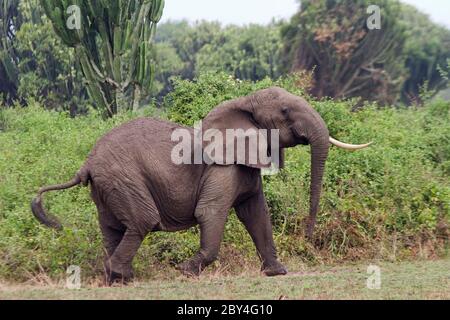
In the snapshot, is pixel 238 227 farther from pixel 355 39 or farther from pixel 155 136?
pixel 355 39

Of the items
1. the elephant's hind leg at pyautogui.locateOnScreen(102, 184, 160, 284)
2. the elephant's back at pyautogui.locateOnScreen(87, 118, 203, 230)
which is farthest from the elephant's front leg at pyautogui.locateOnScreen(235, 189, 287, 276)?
the elephant's hind leg at pyautogui.locateOnScreen(102, 184, 160, 284)

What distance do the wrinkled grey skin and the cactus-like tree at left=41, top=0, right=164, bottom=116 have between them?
333 inches

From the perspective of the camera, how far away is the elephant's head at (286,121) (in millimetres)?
8992

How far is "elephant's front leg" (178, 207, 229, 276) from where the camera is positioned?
8742mm

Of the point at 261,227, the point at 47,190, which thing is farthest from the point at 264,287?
the point at 47,190

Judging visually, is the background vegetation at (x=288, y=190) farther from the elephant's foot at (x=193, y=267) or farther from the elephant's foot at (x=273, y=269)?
the elephant's foot at (x=193, y=267)

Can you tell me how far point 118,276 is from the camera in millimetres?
8859

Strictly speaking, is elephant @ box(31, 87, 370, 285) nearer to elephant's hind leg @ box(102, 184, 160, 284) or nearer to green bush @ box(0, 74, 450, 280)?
elephant's hind leg @ box(102, 184, 160, 284)

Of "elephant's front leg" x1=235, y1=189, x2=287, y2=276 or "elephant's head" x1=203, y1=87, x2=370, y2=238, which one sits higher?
"elephant's head" x1=203, y1=87, x2=370, y2=238

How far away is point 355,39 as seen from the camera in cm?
3519

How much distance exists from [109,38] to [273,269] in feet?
30.4

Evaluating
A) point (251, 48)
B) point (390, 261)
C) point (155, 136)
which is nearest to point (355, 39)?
point (251, 48)

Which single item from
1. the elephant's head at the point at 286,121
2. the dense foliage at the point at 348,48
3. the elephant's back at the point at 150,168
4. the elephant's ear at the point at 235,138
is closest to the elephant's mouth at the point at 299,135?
the elephant's head at the point at 286,121

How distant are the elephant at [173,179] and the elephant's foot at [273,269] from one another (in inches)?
30.3
